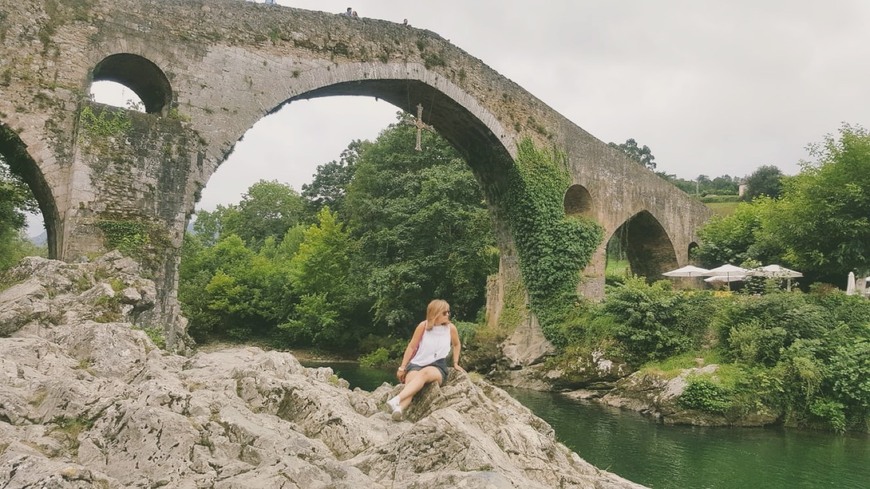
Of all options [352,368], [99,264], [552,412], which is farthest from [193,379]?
[352,368]

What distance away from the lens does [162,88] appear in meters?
12.7

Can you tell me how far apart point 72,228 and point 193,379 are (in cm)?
653

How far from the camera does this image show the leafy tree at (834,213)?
17.1m

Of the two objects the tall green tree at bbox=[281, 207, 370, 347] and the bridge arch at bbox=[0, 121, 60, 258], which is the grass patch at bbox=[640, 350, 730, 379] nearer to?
the bridge arch at bbox=[0, 121, 60, 258]

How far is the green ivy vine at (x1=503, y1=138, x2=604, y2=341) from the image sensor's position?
1934 centimetres

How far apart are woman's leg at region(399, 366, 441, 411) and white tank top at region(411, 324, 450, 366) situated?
9 centimetres

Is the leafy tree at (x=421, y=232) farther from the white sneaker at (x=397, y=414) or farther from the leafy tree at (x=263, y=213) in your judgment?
the leafy tree at (x=263, y=213)

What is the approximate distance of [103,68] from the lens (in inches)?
499

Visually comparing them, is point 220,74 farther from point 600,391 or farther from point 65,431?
point 600,391

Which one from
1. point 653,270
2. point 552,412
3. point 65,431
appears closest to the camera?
point 65,431

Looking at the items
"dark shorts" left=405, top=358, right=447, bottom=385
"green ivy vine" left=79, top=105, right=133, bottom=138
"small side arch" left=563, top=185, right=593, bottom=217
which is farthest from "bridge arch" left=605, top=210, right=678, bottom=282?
"dark shorts" left=405, top=358, right=447, bottom=385

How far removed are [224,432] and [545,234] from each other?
52.8 ft

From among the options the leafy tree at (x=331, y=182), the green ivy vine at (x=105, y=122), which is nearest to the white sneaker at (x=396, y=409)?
the green ivy vine at (x=105, y=122)

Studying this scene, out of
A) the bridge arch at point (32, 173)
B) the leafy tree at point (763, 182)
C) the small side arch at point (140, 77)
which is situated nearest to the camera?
the bridge arch at point (32, 173)
